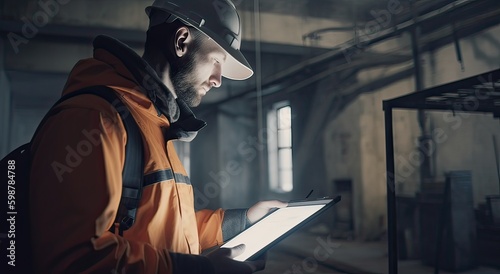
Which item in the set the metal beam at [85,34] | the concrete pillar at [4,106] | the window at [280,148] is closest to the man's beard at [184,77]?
the metal beam at [85,34]

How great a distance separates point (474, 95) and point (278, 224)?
0.98 m

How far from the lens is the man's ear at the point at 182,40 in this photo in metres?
0.85

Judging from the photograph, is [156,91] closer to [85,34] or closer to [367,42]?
[367,42]

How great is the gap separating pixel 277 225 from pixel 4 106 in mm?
3908

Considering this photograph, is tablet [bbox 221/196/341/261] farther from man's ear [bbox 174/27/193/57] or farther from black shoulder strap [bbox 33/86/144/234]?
man's ear [bbox 174/27/193/57]

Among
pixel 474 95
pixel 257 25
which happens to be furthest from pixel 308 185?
pixel 474 95

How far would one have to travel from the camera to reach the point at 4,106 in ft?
13.2

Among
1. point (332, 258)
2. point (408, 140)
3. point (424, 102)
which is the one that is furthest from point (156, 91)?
point (332, 258)

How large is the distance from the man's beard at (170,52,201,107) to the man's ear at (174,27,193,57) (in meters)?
0.01

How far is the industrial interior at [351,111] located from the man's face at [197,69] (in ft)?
2.56

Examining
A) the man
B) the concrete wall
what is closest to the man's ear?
the man

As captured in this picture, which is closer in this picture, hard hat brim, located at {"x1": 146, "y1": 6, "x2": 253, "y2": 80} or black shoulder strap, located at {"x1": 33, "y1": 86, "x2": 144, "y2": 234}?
black shoulder strap, located at {"x1": 33, "y1": 86, "x2": 144, "y2": 234}

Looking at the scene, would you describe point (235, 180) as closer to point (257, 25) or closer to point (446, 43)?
point (257, 25)

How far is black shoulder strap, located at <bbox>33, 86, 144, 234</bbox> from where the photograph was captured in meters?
0.65
